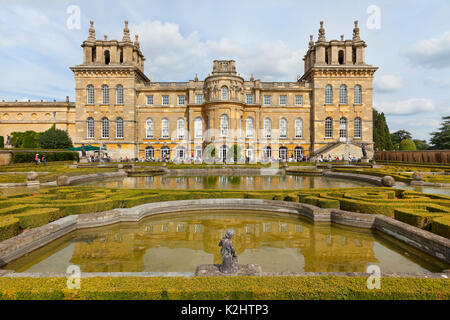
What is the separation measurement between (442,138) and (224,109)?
127ft

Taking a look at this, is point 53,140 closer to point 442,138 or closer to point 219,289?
point 219,289

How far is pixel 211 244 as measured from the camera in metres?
7.37

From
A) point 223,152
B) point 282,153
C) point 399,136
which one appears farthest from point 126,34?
point 399,136

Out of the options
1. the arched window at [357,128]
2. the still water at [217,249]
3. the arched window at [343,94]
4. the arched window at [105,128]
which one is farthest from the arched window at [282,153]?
the still water at [217,249]

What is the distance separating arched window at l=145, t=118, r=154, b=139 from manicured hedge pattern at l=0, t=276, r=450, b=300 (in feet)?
133

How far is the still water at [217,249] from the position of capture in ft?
19.6

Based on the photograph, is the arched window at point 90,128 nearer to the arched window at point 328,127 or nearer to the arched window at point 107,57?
the arched window at point 107,57

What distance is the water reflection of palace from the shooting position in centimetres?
617

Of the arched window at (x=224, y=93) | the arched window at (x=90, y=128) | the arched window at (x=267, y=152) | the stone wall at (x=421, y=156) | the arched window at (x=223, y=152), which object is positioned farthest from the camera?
the arched window at (x=267, y=152)

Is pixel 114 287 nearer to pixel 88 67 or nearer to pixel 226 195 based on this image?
pixel 226 195

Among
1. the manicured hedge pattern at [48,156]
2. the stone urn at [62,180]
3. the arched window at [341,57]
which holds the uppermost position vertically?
the arched window at [341,57]

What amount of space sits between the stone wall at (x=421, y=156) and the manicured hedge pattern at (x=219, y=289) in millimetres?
32807

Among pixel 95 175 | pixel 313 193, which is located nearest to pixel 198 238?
pixel 313 193

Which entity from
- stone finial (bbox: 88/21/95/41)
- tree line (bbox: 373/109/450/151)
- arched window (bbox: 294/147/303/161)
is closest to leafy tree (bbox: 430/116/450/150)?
tree line (bbox: 373/109/450/151)
